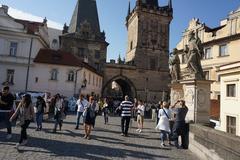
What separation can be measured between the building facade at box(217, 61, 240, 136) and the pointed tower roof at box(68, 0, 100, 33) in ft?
111

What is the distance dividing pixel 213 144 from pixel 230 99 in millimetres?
15247

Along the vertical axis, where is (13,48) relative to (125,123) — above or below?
above

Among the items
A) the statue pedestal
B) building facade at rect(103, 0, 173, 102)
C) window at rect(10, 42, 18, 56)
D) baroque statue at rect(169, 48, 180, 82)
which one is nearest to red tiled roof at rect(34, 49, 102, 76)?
window at rect(10, 42, 18, 56)

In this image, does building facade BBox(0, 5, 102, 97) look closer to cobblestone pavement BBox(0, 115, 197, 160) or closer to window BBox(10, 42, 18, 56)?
window BBox(10, 42, 18, 56)

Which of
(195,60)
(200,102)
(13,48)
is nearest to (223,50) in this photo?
(195,60)

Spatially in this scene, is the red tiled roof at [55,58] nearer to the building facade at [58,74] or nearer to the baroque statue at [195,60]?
the building facade at [58,74]

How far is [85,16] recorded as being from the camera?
5231 cm

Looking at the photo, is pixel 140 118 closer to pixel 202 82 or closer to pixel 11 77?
pixel 202 82

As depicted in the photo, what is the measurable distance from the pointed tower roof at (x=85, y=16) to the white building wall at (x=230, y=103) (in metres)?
33.9

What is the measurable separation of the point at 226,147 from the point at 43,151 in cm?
489

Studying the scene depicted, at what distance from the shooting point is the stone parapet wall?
5495mm

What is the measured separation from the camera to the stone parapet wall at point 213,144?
5.49 meters

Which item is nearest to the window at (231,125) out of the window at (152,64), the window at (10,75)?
the window at (10,75)

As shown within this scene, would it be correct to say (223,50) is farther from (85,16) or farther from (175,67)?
(85,16)
